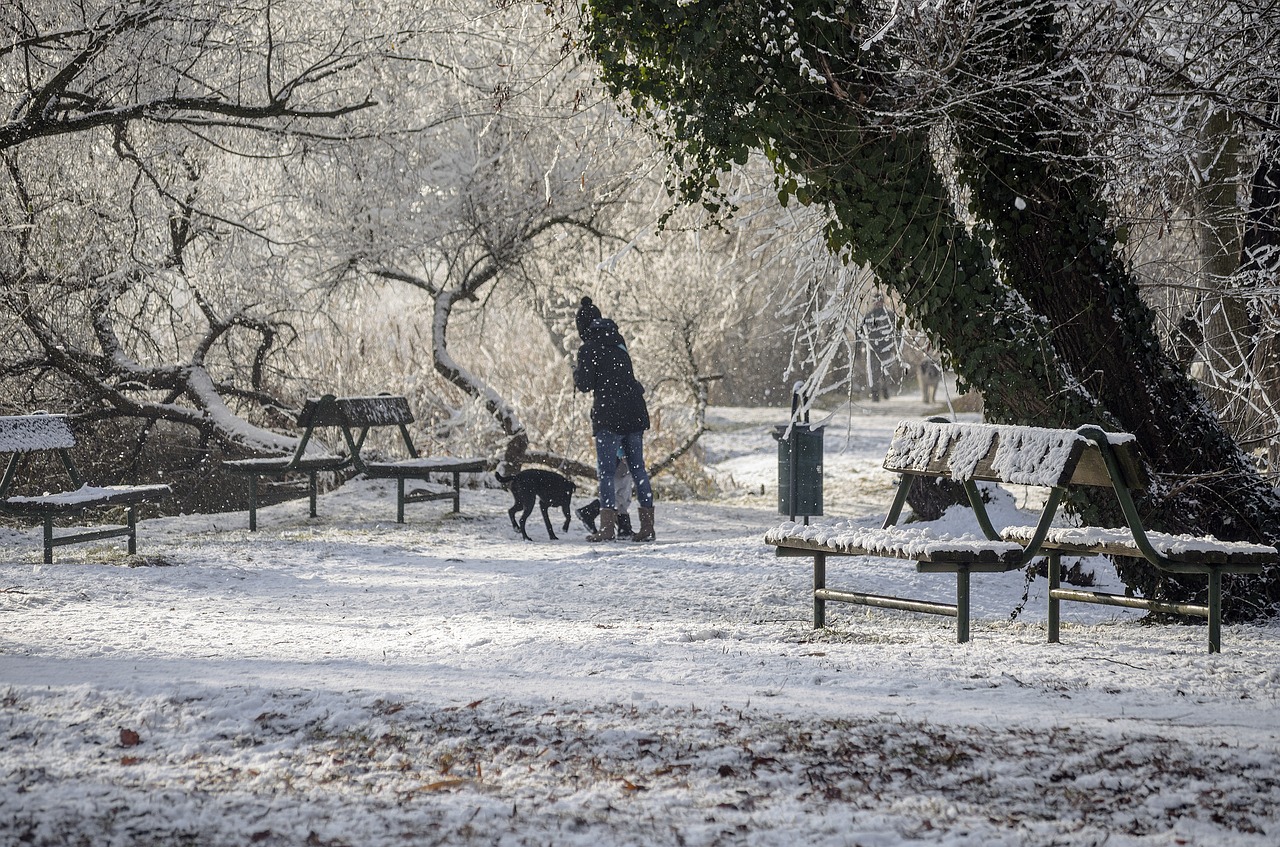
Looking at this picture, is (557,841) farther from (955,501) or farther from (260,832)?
(955,501)

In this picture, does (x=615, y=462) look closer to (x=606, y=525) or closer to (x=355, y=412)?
(x=606, y=525)

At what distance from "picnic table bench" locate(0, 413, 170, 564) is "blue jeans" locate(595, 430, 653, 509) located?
3.40 metres

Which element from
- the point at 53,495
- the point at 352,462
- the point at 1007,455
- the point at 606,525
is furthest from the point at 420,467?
the point at 1007,455

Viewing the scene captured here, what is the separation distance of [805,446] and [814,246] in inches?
119

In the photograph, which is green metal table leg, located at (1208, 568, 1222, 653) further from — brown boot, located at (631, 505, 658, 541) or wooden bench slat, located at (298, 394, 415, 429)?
wooden bench slat, located at (298, 394, 415, 429)

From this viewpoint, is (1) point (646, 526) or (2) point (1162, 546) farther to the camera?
(1) point (646, 526)

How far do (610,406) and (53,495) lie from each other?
416 centimetres

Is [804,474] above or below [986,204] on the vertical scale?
below

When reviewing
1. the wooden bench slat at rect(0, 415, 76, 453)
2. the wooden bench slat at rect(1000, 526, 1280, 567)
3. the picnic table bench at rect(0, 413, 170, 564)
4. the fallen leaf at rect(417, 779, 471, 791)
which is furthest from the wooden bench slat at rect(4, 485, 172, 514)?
the wooden bench slat at rect(1000, 526, 1280, 567)

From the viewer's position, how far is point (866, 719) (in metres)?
4.33

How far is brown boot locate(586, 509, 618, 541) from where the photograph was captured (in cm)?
1048

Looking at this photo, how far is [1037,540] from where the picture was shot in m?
5.63

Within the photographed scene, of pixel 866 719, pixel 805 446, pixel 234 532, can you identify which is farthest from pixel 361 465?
pixel 866 719

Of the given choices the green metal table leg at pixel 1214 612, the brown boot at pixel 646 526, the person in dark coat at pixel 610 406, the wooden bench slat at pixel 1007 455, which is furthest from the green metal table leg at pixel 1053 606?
the brown boot at pixel 646 526
